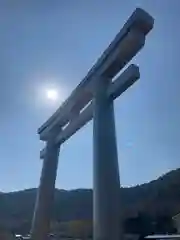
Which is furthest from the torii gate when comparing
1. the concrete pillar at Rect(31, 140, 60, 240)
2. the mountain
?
the mountain

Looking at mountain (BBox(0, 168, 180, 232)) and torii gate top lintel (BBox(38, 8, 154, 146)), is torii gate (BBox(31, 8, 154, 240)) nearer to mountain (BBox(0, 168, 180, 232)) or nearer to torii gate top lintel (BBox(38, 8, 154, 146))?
torii gate top lintel (BBox(38, 8, 154, 146))

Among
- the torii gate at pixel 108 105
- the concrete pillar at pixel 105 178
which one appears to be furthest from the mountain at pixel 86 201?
the concrete pillar at pixel 105 178

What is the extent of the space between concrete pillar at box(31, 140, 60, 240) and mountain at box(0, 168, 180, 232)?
45.5 ft

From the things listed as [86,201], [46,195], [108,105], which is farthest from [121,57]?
[86,201]

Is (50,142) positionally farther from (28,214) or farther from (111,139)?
(28,214)

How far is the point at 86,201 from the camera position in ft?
91.4

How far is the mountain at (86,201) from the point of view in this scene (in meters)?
26.0

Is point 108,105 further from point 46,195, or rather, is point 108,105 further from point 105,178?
point 46,195

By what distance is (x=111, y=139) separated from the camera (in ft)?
25.9

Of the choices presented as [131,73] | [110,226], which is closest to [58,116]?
[131,73]

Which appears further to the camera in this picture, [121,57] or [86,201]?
[86,201]

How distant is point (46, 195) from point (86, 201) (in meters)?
16.9

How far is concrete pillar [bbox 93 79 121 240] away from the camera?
282 inches

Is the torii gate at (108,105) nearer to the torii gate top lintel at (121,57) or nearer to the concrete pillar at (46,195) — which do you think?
the torii gate top lintel at (121,57)
